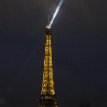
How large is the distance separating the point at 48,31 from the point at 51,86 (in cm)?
708

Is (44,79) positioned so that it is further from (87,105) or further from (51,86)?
(87,105)

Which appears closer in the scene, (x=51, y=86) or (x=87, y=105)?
(x=87, y=105)

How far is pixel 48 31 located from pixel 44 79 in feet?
20.3

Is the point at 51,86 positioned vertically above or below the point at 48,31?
below

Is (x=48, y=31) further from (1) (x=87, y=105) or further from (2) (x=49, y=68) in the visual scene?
(1) (x=87, y=105)

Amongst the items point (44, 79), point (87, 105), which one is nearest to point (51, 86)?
point (44, 79)

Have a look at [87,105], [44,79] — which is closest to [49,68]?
[44,79]

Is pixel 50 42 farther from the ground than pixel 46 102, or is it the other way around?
pixel 50 42

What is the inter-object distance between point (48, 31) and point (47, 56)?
3.25m

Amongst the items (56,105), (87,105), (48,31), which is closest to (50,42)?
(48,31)

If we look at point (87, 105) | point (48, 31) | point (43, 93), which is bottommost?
point (87, 105)

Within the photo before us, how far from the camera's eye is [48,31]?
10438 cm

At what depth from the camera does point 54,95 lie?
10462 cm

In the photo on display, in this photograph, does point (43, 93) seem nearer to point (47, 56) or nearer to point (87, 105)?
point (47, 56)
